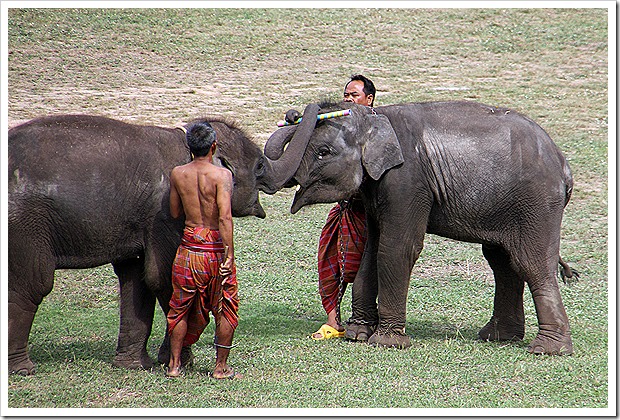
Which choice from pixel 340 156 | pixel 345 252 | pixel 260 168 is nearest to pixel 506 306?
pixel 345 252

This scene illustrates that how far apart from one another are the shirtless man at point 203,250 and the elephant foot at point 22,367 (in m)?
1.01

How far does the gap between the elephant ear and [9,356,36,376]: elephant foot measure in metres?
3.00

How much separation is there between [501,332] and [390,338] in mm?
1101

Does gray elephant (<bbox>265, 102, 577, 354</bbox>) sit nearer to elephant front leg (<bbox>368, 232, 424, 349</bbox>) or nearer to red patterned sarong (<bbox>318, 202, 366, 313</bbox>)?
elephant front leg (<bbox>368, 232, 424, 349</bbox>)

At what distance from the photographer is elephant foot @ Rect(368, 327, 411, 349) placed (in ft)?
25.6

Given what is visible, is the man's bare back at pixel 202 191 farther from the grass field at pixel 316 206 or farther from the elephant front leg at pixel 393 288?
the elephant front leg at pixel 393 288

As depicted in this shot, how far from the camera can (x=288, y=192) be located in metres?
13.8

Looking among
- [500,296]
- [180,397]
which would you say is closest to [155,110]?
[500,296]

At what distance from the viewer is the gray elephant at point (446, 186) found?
7734 millimetres

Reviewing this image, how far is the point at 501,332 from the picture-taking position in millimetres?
8258

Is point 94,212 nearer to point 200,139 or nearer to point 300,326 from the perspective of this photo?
point 200,139

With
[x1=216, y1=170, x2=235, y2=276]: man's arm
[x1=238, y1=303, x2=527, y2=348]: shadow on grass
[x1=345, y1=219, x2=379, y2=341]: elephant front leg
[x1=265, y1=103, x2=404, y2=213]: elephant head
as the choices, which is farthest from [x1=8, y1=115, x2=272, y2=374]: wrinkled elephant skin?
[x1=345, y1=219, x2=379, y2=341]: elephant front leg

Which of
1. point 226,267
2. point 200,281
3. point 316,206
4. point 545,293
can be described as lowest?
point 316,206

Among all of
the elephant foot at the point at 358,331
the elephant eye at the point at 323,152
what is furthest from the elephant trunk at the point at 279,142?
the elephant foot at the point at 358,331
